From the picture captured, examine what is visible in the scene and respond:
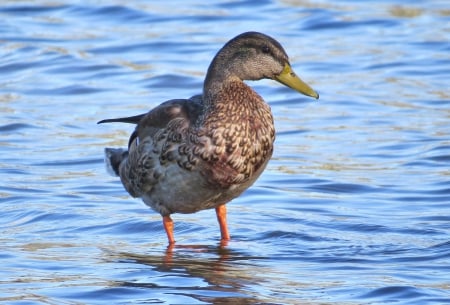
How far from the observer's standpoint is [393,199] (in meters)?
10.1

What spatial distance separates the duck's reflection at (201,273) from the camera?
747 cm

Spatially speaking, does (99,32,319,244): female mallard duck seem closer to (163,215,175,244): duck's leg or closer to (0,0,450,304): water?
(163,215,175,244): duck's leg

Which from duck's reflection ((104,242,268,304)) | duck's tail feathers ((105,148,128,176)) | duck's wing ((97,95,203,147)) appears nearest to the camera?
duck's reflection ((104,242,268,304))

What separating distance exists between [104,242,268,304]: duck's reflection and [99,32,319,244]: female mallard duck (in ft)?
1.06

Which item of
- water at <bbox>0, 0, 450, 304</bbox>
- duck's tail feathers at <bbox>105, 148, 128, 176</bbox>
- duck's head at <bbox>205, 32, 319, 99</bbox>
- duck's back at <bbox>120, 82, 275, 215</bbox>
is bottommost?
water at <bbox>0, 0, 450, 304</bbox>

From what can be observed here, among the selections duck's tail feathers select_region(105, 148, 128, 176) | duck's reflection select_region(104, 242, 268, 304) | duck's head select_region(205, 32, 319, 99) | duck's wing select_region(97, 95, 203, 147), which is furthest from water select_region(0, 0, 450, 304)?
duck's head select_region(205, 32, 319, 99)

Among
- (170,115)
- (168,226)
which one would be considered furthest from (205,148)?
(168,226)

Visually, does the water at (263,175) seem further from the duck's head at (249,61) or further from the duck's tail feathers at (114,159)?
the duck's head at (249,61)

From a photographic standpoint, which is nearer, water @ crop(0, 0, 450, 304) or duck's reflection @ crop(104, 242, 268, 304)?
duck's reflection @ crop(104, 242, 268, 304)

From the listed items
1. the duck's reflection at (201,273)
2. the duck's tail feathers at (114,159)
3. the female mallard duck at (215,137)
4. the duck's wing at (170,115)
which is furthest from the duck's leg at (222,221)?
the duck's tail feathers at (114,159)

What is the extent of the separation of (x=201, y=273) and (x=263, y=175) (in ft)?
10.3

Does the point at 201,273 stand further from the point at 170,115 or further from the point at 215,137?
the point at 170,115

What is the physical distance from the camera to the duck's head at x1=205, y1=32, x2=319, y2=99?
8672 mm

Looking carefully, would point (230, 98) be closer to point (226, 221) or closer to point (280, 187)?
point (226, 221)
